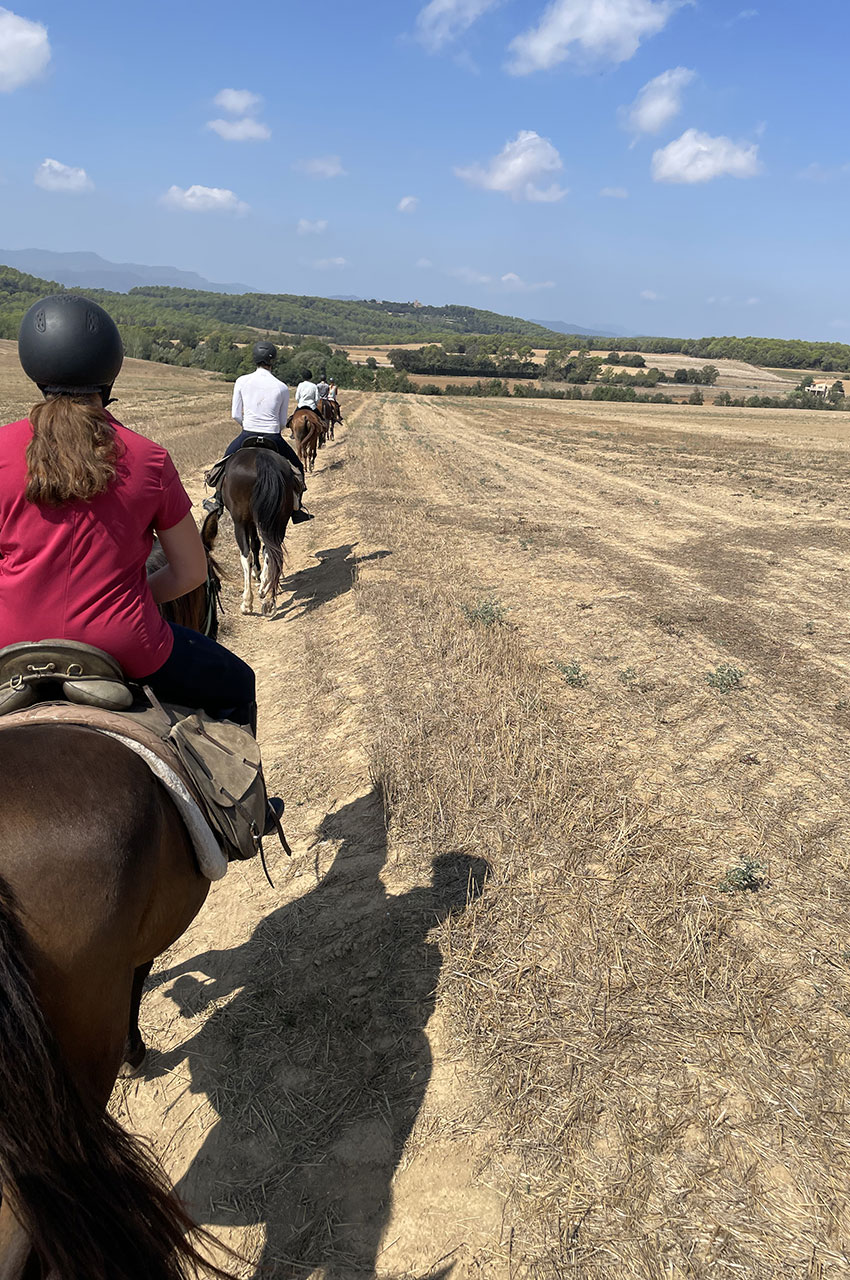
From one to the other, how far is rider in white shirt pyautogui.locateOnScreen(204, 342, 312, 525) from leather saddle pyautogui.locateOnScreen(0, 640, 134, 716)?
20.0ft

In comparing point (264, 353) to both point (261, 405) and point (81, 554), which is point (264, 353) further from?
point (81, 554)

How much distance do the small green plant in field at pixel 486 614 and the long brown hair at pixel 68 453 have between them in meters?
5.77

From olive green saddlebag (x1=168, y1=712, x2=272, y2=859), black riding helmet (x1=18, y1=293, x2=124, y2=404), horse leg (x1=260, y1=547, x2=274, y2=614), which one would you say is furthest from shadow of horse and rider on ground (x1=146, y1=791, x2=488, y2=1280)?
horse leg (x1=260, y1=547, x2=274, y2=614)

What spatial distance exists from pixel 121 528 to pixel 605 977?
2690 mm

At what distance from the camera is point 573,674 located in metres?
6.54

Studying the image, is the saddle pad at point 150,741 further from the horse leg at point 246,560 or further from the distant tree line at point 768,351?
the distant tree line at point 768,351

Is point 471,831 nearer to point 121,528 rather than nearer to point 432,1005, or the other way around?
point 432,1005

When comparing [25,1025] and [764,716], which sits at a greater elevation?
[25,1025]

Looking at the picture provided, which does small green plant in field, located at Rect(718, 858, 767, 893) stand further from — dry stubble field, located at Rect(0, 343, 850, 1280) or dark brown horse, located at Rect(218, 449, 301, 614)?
dark brown horse, located at Rect(218, 449, 301, 614)

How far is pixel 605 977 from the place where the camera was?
327 cm

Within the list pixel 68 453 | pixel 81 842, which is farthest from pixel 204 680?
pixel 81 842

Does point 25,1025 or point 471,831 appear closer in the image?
point 25,1025

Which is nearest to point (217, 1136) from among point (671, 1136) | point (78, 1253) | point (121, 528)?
point (78, 1253)

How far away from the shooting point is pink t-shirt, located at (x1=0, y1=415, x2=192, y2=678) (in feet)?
6.90
